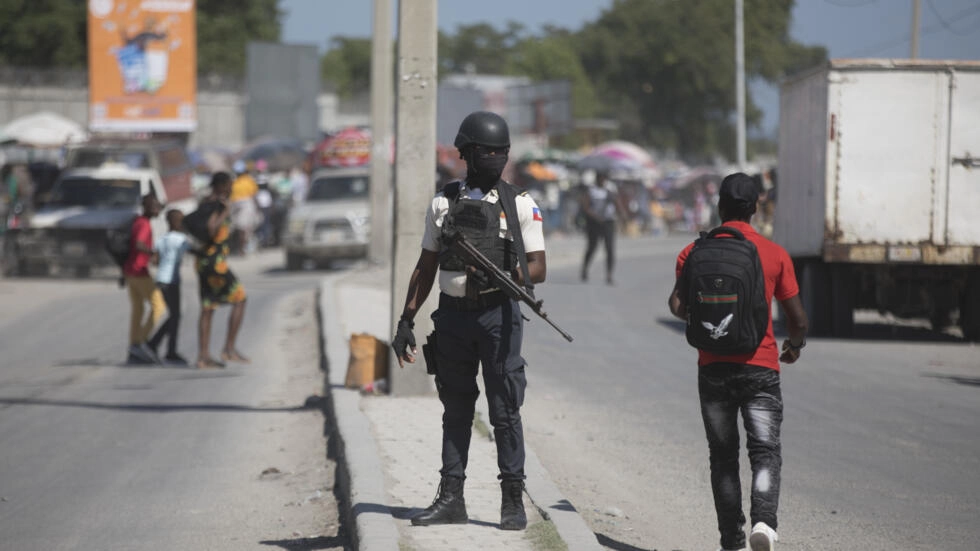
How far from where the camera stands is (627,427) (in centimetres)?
957

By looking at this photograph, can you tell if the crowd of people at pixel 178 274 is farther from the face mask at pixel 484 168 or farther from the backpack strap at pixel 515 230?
the backpack strap at pixel 515 230

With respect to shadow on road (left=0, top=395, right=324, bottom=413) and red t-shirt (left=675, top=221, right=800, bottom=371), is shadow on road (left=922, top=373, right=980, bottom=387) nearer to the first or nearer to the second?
shadow on road (left=0, top=395, right=324, bottom=413)

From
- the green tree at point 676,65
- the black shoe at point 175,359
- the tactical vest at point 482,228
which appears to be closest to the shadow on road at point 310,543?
the tactical vest at point 482,228

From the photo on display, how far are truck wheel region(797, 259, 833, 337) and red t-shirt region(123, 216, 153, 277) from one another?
776 cm

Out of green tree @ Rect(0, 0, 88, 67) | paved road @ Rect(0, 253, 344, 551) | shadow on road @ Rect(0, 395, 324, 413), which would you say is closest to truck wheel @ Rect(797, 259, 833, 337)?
paved road @ Rect(0, 253, 344, 551)

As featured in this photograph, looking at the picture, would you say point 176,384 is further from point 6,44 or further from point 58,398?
point 6,44

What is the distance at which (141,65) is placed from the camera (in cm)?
4125

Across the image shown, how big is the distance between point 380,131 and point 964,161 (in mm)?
12147

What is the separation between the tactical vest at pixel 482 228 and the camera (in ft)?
18.7

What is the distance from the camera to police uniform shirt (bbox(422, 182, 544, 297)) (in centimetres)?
578

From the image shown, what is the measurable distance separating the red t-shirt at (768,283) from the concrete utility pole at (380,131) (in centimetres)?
1879

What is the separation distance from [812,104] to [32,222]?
51.0 ft

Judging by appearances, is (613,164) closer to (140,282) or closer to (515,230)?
(140,282)

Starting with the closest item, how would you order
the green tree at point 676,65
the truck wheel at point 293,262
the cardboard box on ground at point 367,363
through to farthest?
the cardboard box on ground at point 367,363 → the truck wheel at point 293,262 → the green tree at point 676,65
